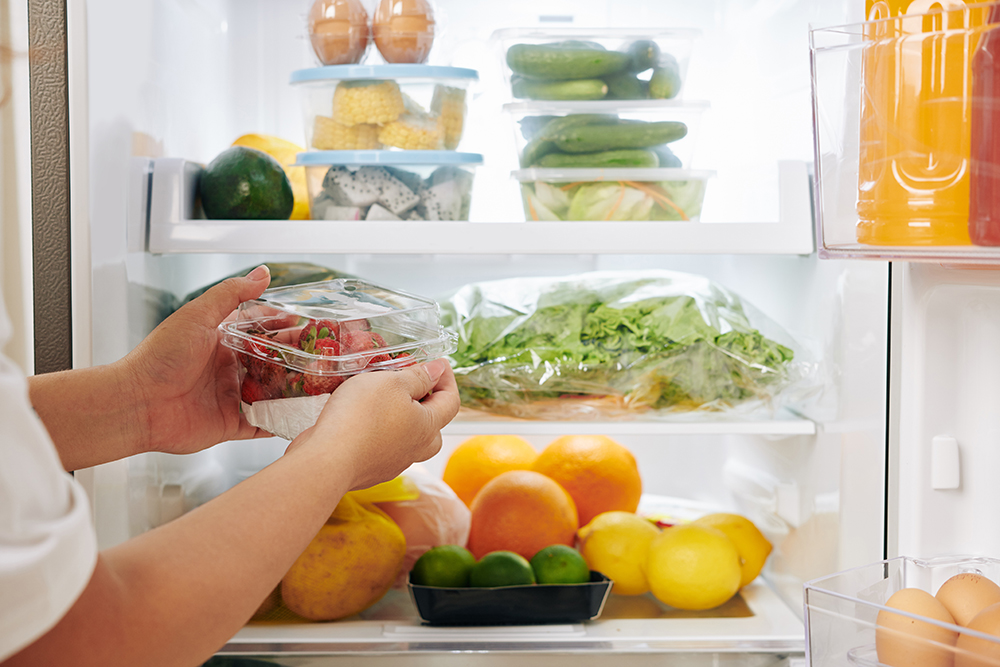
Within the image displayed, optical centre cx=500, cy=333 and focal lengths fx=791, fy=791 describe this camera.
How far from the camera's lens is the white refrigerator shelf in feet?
3.39

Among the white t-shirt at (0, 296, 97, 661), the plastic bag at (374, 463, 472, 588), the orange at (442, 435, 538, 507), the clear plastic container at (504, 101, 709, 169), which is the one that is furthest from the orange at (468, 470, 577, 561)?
the white t-shirt at (0, 296, 97, 661)

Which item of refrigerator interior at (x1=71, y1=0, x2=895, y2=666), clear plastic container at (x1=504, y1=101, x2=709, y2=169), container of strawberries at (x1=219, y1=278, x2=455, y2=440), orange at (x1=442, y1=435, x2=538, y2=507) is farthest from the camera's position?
orange at (x1=442, y1=435, x2=538, y2=507)

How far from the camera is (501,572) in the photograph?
1057 mm

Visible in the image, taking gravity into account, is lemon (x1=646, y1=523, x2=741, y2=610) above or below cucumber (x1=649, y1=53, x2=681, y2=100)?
below

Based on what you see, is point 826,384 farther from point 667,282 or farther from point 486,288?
point 486,288

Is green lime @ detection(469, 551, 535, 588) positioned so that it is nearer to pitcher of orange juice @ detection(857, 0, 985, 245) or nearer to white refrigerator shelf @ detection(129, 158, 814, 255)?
white refrigerator shelf @ detection(129, 158, 814, 255)

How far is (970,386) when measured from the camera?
854 mm

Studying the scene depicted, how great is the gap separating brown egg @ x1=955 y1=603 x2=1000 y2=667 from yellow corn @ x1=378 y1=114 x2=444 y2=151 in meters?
0.82

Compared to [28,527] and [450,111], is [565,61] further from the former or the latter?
[28,527]

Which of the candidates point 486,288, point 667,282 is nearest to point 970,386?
point 667,282

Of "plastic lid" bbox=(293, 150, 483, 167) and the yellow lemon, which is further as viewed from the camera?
the yellow lemon

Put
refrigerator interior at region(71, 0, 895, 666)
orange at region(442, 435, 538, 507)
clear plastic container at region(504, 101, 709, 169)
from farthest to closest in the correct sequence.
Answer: orange at region(442, 435, 538, 507), clear plastic container at region(504, 101, 709, 169), refrigerator interior at region(71, 0, 895, 666)

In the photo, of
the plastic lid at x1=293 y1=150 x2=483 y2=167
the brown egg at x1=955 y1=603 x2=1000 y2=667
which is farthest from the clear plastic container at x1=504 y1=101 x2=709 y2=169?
the brown egg at x1=955 y1=603 x2=1000 y2=667

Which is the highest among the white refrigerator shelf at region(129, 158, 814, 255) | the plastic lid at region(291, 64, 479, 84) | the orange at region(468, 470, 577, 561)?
the plastic lid at region(291, 64, 479, 84)
